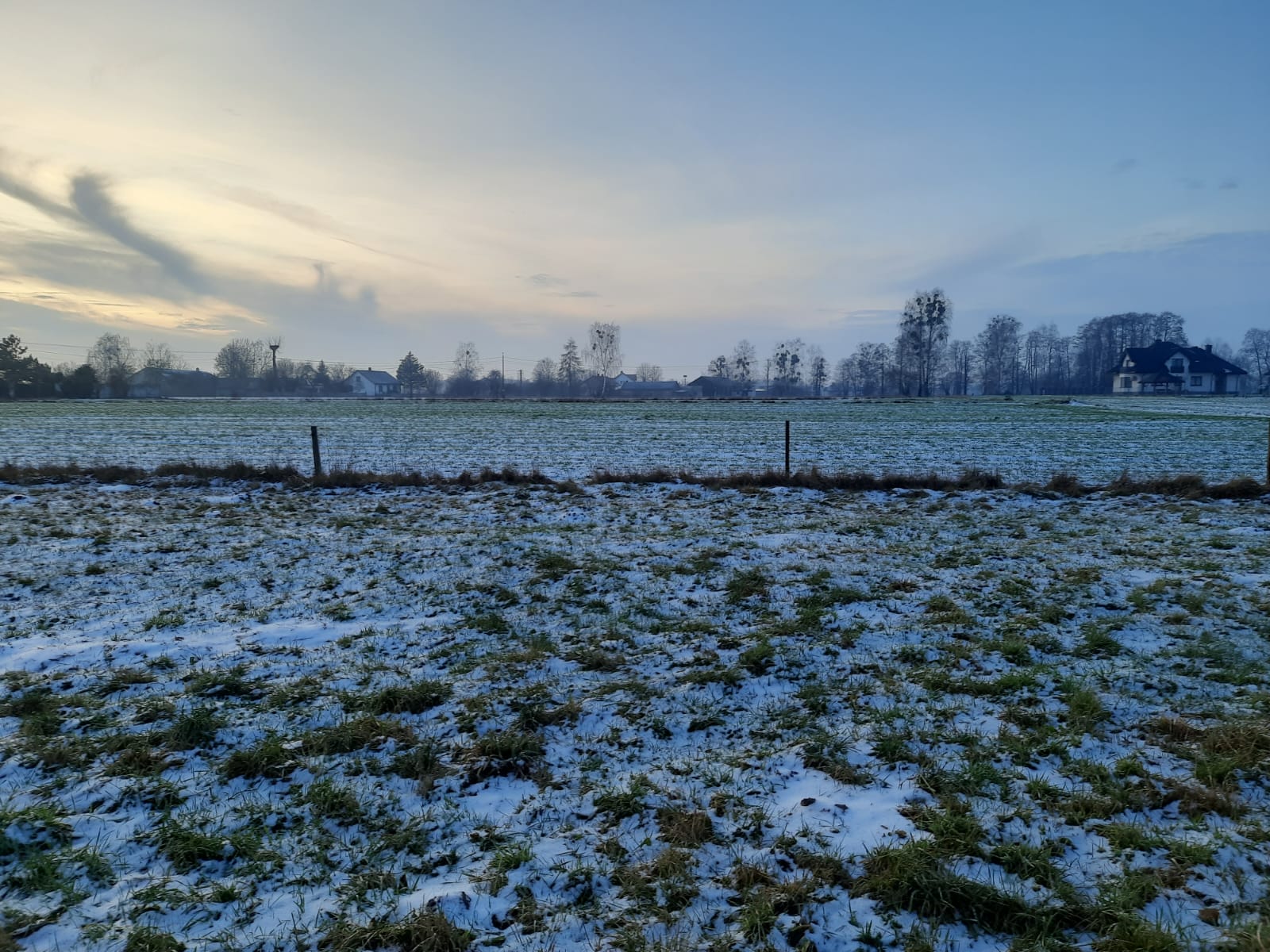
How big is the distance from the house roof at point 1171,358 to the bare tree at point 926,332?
26306mm

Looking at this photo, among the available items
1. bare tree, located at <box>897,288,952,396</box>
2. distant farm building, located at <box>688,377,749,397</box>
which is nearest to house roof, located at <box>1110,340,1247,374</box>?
bare tree, located at <box>897,288,952,396</box>

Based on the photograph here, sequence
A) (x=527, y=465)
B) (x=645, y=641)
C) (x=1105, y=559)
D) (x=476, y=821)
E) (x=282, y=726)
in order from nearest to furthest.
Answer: (x=476, y=821), (x=282, y=726), (x=645, y=641), (x=1105, y=559), (x=527, y=465)

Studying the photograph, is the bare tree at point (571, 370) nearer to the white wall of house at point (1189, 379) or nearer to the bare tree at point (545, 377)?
the bare tree at point (545, 377)

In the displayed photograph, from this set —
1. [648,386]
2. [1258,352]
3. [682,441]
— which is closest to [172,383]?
[648,386]

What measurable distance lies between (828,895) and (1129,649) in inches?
171

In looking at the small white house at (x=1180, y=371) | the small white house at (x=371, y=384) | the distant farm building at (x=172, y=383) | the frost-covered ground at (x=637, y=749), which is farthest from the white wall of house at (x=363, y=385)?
the frost-covered ground at (x=637, y=749)

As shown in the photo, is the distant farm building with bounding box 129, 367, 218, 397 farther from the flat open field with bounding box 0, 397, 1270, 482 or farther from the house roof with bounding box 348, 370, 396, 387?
the flat open field with bounding box 0, 397, 1270, 482

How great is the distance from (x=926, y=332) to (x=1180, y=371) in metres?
34.4

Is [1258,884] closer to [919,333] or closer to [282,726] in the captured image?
[282,726]

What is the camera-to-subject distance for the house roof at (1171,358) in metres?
92.9

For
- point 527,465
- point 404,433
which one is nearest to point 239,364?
point 404,433

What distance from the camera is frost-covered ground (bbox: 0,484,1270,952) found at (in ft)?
10.2

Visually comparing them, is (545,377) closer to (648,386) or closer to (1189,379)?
(648,386)

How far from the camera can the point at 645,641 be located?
6.38 meters
